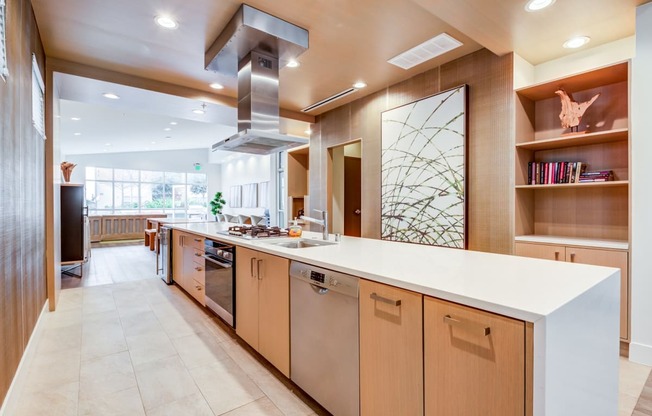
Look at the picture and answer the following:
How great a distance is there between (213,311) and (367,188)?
8.18 ft

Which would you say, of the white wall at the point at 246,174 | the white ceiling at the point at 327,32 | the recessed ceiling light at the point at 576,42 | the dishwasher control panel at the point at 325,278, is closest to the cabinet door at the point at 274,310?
the dishwasher control panel at the point at 325,278

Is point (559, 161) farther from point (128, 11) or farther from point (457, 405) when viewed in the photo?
point (128, 11)

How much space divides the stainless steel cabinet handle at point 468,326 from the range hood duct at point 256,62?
243cm

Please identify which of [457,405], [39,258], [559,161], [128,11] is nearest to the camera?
[457,405]

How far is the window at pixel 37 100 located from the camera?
2.54 meters

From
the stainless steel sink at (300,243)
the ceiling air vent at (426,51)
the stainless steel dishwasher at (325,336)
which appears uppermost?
the ceiling air vent at (426,51)

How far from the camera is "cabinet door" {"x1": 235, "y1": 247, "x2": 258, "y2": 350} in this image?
89.8 inches

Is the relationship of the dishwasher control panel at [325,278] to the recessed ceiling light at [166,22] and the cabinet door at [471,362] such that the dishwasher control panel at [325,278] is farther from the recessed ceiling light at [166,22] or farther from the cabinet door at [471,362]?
the recessed ceiling light at [166,22]

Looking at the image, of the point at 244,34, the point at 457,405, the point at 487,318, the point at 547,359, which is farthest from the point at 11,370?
the point at 244,34

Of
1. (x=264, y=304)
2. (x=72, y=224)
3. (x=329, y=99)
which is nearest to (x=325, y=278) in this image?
(x=264, y=304)

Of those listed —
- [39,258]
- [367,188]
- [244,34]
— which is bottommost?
[39,258]

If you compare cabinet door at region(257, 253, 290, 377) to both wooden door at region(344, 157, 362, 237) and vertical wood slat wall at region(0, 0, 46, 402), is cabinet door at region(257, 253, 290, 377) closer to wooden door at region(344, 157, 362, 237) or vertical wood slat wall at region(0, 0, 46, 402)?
vertical wood slat wall at region(0, 0, 46, 402)

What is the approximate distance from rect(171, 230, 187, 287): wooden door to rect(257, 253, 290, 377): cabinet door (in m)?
2.11

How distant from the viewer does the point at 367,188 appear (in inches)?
175
